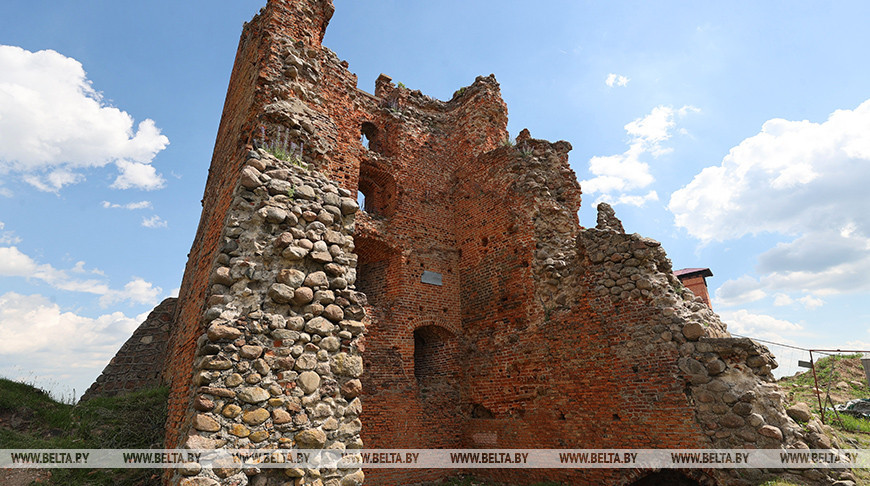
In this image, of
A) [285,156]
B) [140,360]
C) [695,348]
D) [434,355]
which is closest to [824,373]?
[695,348]

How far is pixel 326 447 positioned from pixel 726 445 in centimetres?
588

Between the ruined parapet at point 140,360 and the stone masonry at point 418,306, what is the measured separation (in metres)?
2.28

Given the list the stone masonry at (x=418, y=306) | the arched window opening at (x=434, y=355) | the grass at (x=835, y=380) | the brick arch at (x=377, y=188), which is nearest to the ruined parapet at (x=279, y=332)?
the stone masonry at (x=418, y=306)

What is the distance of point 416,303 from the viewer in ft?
35.2

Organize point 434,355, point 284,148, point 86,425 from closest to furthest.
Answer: point 86,425 < point 284,148 < point 434,355

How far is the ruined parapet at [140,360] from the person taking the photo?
9695 mm

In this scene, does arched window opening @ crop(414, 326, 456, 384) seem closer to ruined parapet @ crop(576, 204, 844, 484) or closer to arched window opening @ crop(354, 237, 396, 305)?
arched window opening @ crop(354, 237, 396, 305)

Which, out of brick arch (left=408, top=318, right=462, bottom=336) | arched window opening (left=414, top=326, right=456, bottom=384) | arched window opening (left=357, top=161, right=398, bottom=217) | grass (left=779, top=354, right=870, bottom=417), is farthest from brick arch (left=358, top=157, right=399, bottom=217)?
grass (left=779, top=354, right=870, bottom=417)

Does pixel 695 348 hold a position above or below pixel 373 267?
below

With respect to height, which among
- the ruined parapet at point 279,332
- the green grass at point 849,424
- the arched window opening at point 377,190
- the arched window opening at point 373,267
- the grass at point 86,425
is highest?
the arched window opening at point 377,190

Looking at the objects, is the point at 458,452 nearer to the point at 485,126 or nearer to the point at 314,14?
the point at 485,126

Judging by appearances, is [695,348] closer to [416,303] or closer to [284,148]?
[416,303]

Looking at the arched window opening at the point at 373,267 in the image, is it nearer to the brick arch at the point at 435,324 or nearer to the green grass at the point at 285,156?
the brick arch at the point at 435,324

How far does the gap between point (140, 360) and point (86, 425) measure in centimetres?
568
